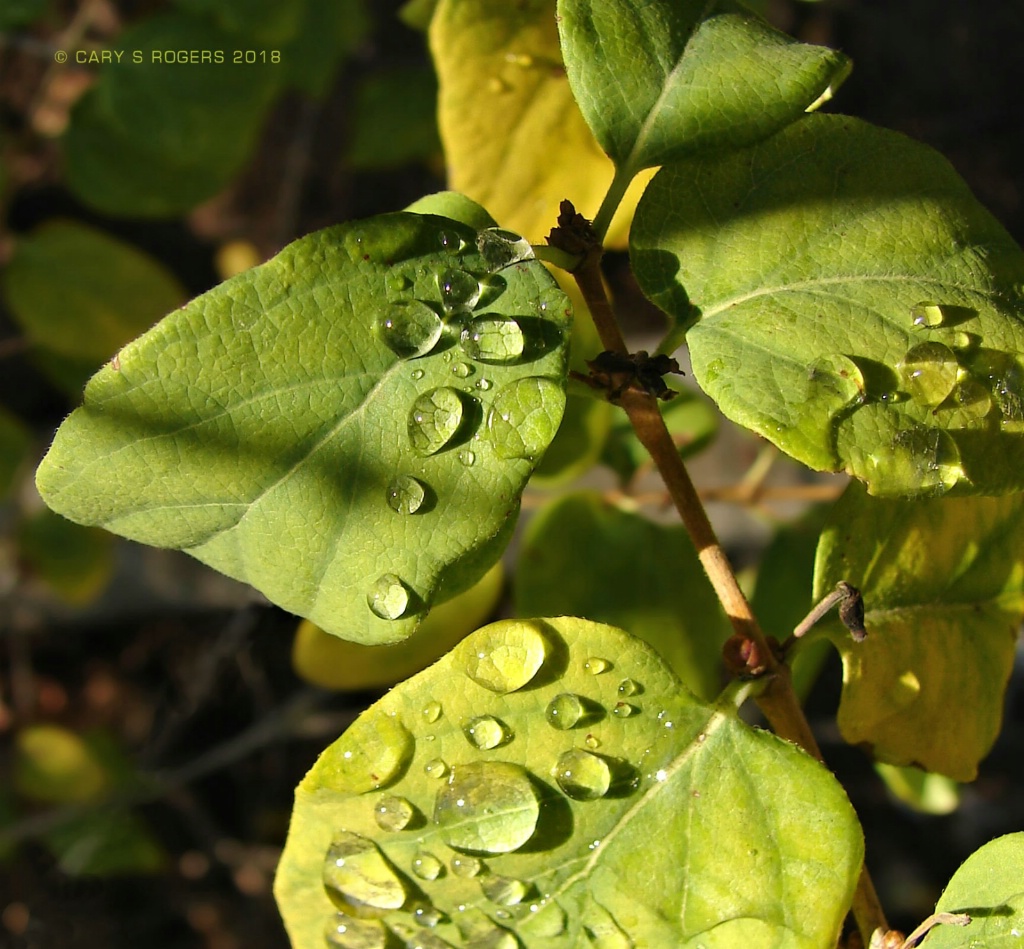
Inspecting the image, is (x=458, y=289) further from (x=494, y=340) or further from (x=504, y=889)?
(x=504, y=889)

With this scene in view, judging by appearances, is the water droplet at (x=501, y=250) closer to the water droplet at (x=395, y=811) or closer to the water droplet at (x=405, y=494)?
the water droplet at (x=405, y=494)

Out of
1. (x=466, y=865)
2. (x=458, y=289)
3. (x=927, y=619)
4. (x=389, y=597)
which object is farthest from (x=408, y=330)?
(x=927, y=619)

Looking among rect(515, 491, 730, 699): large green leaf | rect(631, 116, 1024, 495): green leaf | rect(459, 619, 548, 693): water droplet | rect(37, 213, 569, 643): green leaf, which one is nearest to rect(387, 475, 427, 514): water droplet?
rect(37, 213, 569, 643): green leaf

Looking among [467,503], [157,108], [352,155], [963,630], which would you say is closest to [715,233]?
[467,503]

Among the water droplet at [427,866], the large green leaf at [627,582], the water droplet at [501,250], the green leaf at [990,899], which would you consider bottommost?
the large green leaf at [627,582]

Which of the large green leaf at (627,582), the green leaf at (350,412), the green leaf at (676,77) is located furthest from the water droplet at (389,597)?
the large green leaf at (627,582)

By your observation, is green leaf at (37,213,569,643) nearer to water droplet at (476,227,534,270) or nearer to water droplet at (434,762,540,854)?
water droplet at (476,227,534,270)

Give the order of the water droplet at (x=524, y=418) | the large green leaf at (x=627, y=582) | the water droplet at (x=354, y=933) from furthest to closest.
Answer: the large green leaf at (x=627, y=582) < the water droplet at (x=354, y=933) < the water droplet at (x=524, y=418)
